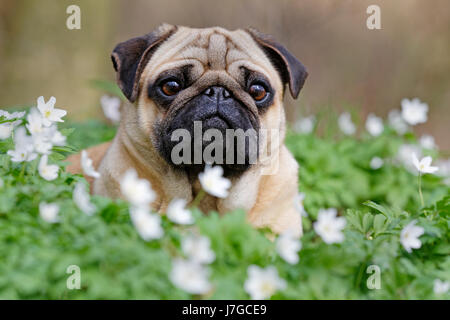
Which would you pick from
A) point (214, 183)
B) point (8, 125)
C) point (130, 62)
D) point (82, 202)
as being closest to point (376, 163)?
point (130, 62)

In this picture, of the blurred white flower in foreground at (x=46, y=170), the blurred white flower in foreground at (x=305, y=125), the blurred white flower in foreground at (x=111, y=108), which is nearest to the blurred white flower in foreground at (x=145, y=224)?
the blurred white flower in foreground at (x=46, y=170)

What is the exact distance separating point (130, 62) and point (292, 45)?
489 centimetres

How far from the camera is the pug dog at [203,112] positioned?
335cm

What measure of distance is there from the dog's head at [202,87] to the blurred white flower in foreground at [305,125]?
7.23 ft

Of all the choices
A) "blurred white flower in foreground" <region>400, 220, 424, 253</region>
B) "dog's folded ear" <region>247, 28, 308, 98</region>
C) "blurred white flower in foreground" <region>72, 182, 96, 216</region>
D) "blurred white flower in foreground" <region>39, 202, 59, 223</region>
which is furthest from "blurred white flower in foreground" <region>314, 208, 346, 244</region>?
"dog's folded ear" <region>247, 28, 308, 98</region>

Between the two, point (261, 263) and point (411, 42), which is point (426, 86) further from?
point (261, 263)

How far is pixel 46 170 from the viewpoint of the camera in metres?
2.52

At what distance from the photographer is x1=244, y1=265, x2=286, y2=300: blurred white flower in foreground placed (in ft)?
6.72

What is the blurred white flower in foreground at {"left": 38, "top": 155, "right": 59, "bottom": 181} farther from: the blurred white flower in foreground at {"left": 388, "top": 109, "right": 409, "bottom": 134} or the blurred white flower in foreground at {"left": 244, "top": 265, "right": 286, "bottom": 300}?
the blurred white flower in foreground at {"left": 388, "top": 109, "right": 409, "bottom": 134}

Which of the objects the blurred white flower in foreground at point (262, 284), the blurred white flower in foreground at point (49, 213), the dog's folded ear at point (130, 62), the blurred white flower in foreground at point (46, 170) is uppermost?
the dog's folded ear at point (130, 62)

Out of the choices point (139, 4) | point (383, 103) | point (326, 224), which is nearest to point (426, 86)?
point (383, 103)

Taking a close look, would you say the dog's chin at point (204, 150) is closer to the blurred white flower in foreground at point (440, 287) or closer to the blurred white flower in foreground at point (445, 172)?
the blurred white flower in foreground at point (440, 287)

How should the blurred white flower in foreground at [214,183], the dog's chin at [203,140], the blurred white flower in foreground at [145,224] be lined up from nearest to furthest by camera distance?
the blurred white flower in foreground at [145,224], the blurred white flower in foreground at [214,183], the dog's chin at [203,140]

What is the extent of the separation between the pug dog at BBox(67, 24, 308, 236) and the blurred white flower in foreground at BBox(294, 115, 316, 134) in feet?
7.22
